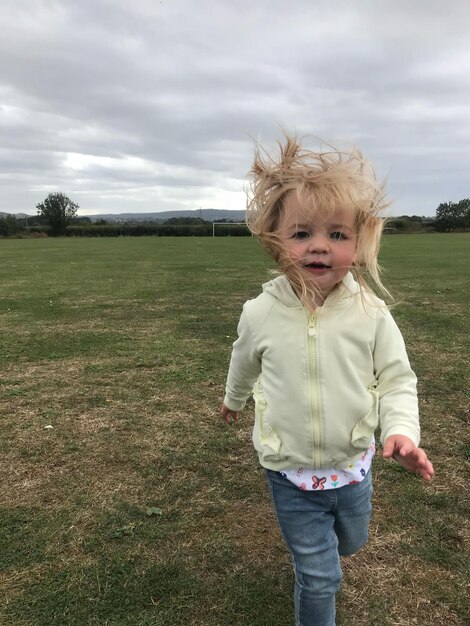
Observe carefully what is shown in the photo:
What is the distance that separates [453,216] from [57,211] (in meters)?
70.7

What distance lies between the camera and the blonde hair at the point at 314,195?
1934mm

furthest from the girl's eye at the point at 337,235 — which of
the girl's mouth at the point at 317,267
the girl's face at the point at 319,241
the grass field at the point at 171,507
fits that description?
the grass field at the point at 171,507

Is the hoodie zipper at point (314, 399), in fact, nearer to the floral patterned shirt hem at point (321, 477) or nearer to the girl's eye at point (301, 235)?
the floral patterned shirt hem at point (321, 477)

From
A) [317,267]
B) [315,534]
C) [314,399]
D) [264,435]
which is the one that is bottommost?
[315,534]

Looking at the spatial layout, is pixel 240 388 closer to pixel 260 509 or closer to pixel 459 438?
pixel 260 509

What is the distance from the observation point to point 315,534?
2.01 meters

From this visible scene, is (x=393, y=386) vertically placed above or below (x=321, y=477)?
above

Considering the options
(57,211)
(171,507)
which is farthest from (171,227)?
(171,507)

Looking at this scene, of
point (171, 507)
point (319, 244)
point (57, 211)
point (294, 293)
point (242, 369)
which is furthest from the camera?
point (57, 211)

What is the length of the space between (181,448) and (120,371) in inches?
88.5

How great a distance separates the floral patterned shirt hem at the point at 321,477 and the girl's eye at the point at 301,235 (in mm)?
842

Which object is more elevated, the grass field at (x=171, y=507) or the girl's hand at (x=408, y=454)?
the girl's hand at (x=408, y=454)

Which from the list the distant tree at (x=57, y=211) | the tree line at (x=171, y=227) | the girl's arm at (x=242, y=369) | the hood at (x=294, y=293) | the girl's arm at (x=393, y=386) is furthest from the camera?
the distant tree at (x=57, y=211)

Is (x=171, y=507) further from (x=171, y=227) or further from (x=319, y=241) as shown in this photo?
(x=171, y=227)
